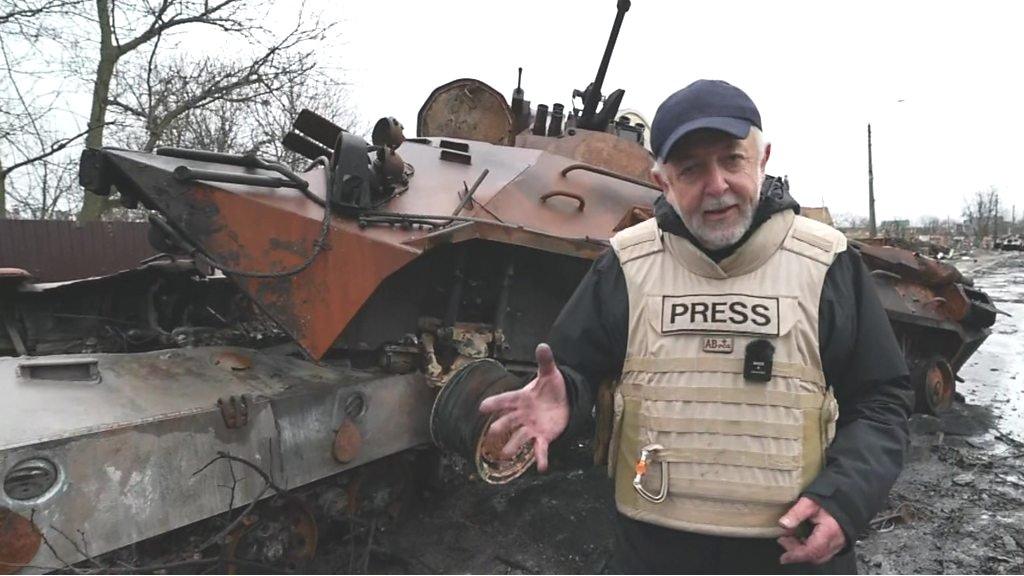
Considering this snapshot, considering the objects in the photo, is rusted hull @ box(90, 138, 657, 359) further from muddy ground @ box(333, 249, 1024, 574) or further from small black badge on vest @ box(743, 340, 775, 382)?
small black badge on vest @ box(743, 340, 775, 382)

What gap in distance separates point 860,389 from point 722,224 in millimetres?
516

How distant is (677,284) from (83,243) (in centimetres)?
1331

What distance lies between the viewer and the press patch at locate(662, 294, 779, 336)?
5.47 feet

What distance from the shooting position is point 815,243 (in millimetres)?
1725

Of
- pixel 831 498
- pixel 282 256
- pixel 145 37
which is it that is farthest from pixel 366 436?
pixel 145 37

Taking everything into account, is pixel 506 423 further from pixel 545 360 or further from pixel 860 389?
pixel 860 389

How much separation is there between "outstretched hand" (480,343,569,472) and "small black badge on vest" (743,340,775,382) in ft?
1.45

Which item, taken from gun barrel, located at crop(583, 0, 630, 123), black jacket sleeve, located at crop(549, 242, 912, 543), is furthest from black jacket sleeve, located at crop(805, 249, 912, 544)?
gun barrel, located at crop(583, 0, 630, 123)

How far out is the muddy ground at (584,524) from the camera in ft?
12.2

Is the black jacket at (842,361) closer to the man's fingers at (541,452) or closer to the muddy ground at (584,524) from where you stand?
the man's fingers at (541,452)

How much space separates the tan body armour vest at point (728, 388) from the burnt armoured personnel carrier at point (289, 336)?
559mm

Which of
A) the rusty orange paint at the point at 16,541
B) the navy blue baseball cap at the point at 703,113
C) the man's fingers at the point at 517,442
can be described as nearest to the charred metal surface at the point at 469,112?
the navy blue baseball cap at the point at 703,113

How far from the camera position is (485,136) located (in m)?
5.49

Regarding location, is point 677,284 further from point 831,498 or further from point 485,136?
point 485,136
